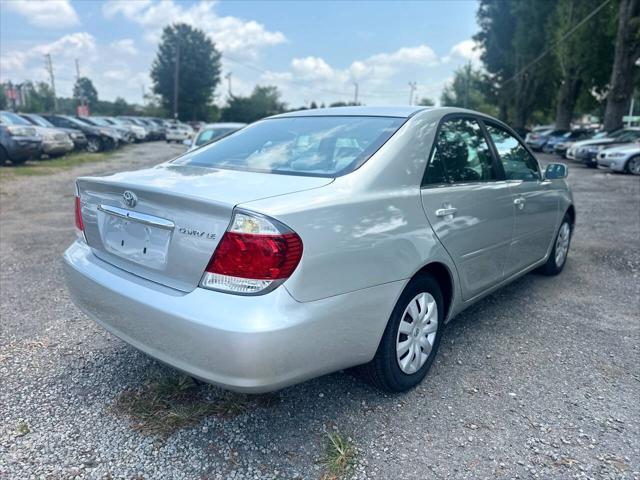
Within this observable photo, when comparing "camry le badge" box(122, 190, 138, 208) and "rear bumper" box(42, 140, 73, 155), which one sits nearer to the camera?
"camry le badge" box(122, 190, 138, 208)

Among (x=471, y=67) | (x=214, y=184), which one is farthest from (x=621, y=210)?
(x=471, y=67)

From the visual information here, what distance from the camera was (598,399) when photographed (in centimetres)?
273

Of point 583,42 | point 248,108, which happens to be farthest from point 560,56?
point 248,108

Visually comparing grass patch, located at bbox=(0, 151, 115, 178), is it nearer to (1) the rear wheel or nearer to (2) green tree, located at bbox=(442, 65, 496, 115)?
(1) the rear wheel

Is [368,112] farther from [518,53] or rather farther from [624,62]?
[518,53]

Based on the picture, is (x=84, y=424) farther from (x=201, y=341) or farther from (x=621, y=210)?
(x=621, y=210)

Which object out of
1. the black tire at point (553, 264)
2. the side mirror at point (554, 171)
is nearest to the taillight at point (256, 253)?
the side mirror at point (554, 171)

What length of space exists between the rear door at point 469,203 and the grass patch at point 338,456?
119 cm

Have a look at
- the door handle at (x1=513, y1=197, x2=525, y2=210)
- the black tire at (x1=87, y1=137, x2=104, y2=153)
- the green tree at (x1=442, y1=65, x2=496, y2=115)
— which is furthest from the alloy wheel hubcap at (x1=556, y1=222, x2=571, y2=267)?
the green tree at (x1=442, y1=65, x2=496, y2=115)

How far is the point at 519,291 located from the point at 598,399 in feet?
5.91

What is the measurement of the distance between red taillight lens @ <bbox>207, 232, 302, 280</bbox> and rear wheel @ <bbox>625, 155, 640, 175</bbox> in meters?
16.0

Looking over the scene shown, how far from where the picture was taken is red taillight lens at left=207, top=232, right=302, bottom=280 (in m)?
1.97

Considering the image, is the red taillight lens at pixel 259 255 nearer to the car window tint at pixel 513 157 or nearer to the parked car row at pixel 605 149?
the car window tint at pixel 513 157

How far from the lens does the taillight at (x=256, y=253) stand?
6.47 ft
